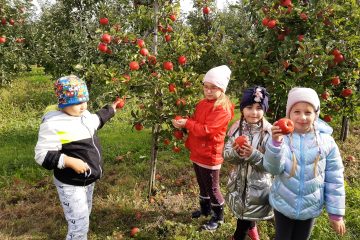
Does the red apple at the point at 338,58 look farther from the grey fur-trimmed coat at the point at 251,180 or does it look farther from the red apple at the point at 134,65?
the red apple at the point at 134,65

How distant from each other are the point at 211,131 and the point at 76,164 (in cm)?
131

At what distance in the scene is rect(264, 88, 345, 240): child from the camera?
2414 millimetres

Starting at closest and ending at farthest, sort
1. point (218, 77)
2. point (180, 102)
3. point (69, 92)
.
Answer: point (69, 92) < point (218, 77) < point (180, 102)

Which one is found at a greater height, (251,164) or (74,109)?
(74,109)

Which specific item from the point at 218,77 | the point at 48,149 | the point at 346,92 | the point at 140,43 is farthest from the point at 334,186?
the point at 346,92

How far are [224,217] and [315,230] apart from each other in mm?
993

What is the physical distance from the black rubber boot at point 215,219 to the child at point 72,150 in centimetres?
134

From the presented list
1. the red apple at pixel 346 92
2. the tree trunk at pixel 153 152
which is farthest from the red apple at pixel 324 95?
the tree trunk at pixel 153 152

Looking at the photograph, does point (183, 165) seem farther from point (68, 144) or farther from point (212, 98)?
point (68, 144)

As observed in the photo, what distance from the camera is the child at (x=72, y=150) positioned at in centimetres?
268

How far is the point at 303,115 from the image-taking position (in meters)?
→ 2.42

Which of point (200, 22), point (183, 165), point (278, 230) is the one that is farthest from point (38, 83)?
point (278, 230)

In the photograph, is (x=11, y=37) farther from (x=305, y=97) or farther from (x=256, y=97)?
(x=305, y=97)

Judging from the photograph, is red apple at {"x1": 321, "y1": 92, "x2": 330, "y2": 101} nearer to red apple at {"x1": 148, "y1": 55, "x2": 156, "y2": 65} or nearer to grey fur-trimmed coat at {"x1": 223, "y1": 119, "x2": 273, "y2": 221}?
grey fur-trimmed coat at {"x1": 223, "y1": 119, "x2": 273, "y2": 221}
